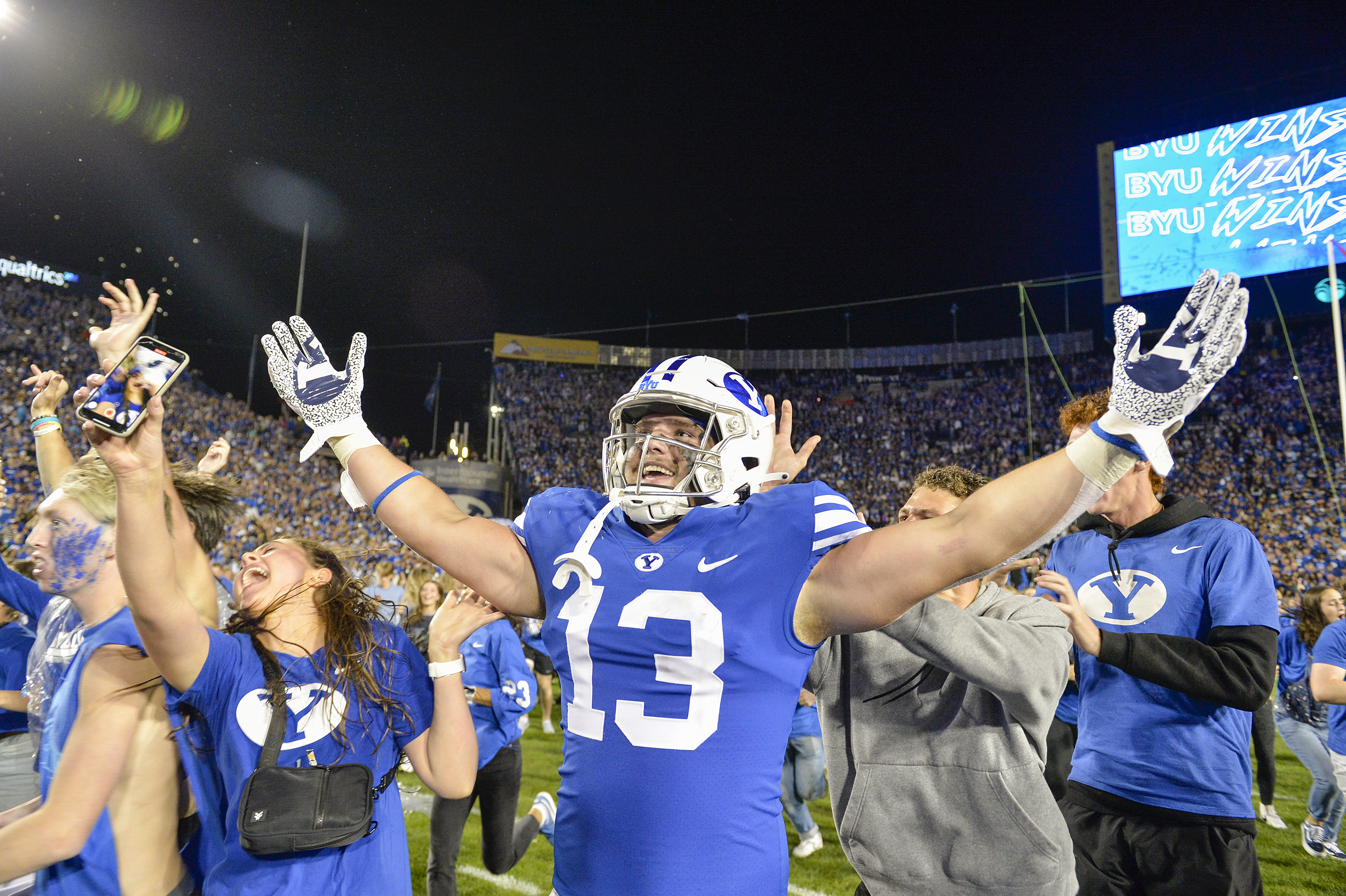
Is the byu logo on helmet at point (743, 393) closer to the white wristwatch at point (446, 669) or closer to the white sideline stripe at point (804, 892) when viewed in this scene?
the white wristwatch at point (446, 669)

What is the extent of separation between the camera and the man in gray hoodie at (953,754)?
228 centimetres

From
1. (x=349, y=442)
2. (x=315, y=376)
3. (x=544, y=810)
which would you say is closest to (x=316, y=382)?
(x=315, y=376)

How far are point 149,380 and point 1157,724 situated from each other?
3.52 meters

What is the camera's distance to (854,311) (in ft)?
115

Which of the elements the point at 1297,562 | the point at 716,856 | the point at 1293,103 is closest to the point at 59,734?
the point at 716,856

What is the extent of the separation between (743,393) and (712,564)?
0.62m

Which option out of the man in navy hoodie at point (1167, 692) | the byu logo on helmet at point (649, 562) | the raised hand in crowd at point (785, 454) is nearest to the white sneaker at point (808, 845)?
the man in navy hoodie at point (1167, 692)

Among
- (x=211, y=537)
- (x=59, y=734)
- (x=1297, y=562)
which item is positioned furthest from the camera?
(x=1297, y=562)

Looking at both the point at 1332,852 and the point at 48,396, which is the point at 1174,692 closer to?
the point at 48,396

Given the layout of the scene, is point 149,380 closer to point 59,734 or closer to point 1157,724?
point 59,734

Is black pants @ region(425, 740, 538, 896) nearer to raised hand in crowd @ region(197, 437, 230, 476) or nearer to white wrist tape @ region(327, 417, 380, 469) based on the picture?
raised hand in crowd @ region(197, 437, 230, 476)

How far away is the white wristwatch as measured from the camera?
2.53 metres

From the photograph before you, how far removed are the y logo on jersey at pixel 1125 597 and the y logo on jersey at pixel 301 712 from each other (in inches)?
108

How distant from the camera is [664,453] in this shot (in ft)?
7.31
